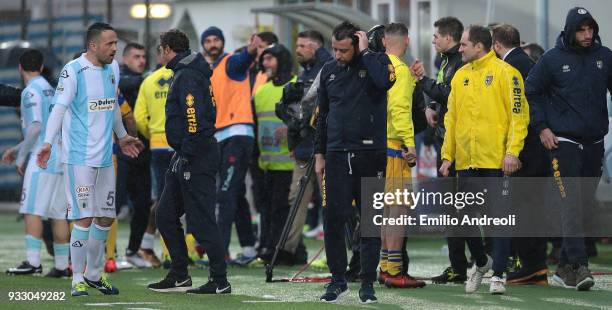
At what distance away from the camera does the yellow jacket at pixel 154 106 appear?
13.5 meters

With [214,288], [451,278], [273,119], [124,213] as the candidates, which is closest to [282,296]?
[214,288]

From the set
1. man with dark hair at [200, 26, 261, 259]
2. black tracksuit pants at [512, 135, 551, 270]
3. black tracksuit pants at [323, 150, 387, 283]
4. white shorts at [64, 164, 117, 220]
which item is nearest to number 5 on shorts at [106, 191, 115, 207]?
white shorts at [64, 164, 117, 220]

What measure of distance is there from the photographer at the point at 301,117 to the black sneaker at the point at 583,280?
2.58 m

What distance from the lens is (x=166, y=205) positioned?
36.1 ft

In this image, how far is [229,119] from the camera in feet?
45.6

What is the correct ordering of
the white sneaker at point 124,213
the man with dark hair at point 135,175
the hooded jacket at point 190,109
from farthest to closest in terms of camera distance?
1. the white sneaker at point 124,213
2. the man with dark hair at point 135,175
3. the hooded jacket at point 190,109

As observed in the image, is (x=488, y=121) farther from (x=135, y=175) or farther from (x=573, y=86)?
(x=135, y=175)

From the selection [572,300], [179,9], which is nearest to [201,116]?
[572,300]

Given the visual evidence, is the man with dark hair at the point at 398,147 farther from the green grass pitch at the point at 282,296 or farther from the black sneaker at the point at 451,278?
the black sneaker at the point at 451,278

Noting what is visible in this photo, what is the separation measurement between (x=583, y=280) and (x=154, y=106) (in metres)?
4.59

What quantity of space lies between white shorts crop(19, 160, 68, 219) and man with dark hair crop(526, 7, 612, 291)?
14.5ft

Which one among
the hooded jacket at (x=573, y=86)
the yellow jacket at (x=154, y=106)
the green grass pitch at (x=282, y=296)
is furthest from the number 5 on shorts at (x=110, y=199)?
the hooded jacket at (x=573, y=86)

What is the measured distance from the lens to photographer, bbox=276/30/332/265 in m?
12.5

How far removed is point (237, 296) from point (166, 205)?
89cm
